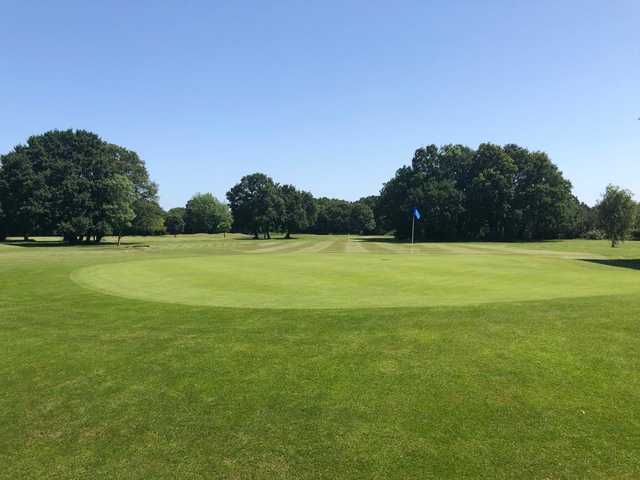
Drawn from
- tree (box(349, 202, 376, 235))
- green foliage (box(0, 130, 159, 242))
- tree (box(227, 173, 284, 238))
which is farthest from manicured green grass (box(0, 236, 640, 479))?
tree (box(349, 202, 376, 235))

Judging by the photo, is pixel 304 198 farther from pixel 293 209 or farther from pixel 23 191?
pixel 23 191

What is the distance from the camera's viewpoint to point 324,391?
6484 mm

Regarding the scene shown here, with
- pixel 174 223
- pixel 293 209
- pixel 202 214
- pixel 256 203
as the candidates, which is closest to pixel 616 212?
pixel 293 209

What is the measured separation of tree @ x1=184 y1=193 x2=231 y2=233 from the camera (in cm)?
14775

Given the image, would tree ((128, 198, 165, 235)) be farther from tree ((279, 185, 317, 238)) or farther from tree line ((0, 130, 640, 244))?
tree ((279, 185, 317, 238))

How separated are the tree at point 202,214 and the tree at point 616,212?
111 m

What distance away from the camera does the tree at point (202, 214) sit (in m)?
148

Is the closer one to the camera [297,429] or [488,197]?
[297,429]

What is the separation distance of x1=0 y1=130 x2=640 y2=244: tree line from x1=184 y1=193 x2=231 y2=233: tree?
9614mm

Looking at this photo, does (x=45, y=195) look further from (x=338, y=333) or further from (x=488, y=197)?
(x=488, y=197)

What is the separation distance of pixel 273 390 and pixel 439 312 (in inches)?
251

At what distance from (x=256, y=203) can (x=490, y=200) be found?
57346 mm

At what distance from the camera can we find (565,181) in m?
90.9

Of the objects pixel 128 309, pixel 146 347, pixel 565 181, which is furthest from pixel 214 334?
pixel 565 181
